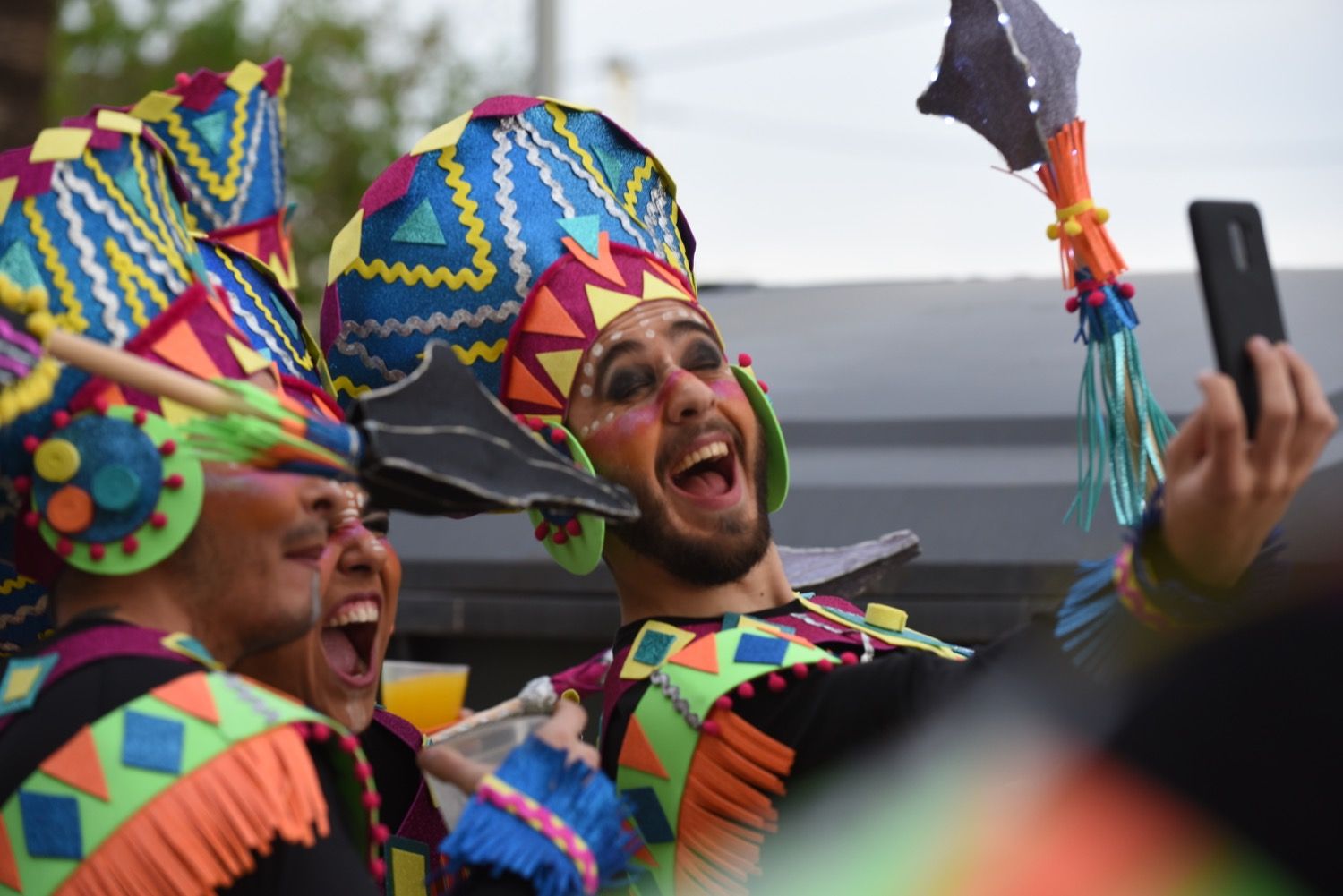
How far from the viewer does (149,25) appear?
48.4ft

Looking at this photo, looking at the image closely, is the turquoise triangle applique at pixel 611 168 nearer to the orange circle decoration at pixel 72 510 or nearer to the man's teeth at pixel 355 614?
the man's teeth at pixel 355 614

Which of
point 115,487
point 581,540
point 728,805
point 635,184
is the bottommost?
point 728,805

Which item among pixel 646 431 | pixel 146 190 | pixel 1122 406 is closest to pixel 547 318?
pixel 646 431

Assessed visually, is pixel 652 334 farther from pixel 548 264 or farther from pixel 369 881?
pixel 369 881

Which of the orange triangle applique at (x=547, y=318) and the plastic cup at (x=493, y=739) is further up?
the orange triangle applique at (x=547, y=318)

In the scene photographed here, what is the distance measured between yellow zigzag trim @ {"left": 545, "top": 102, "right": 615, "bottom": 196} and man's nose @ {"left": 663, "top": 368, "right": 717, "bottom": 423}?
0.46 meters

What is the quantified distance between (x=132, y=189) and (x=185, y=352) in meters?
0.28

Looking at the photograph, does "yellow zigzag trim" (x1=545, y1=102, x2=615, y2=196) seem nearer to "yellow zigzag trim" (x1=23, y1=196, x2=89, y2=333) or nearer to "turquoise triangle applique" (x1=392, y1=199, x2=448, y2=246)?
"turquoise triangle applique" (x1=392, y1=199, x2=448, y2=246)

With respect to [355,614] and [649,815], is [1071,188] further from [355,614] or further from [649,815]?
[355,614]

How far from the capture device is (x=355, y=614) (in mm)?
2697

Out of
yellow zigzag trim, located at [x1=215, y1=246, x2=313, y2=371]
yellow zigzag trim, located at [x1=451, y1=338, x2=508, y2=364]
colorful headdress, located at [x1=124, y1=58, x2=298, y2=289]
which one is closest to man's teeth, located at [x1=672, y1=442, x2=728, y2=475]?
yellow zigzag trim, located at [x1=451, y1=338, x2=508, y2=364]

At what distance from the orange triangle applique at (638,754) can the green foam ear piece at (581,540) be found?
1.07ft

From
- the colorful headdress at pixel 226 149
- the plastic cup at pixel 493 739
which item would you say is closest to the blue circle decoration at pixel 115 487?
the plastic cup at pixel 493 739

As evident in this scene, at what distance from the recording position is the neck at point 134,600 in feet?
7.22
